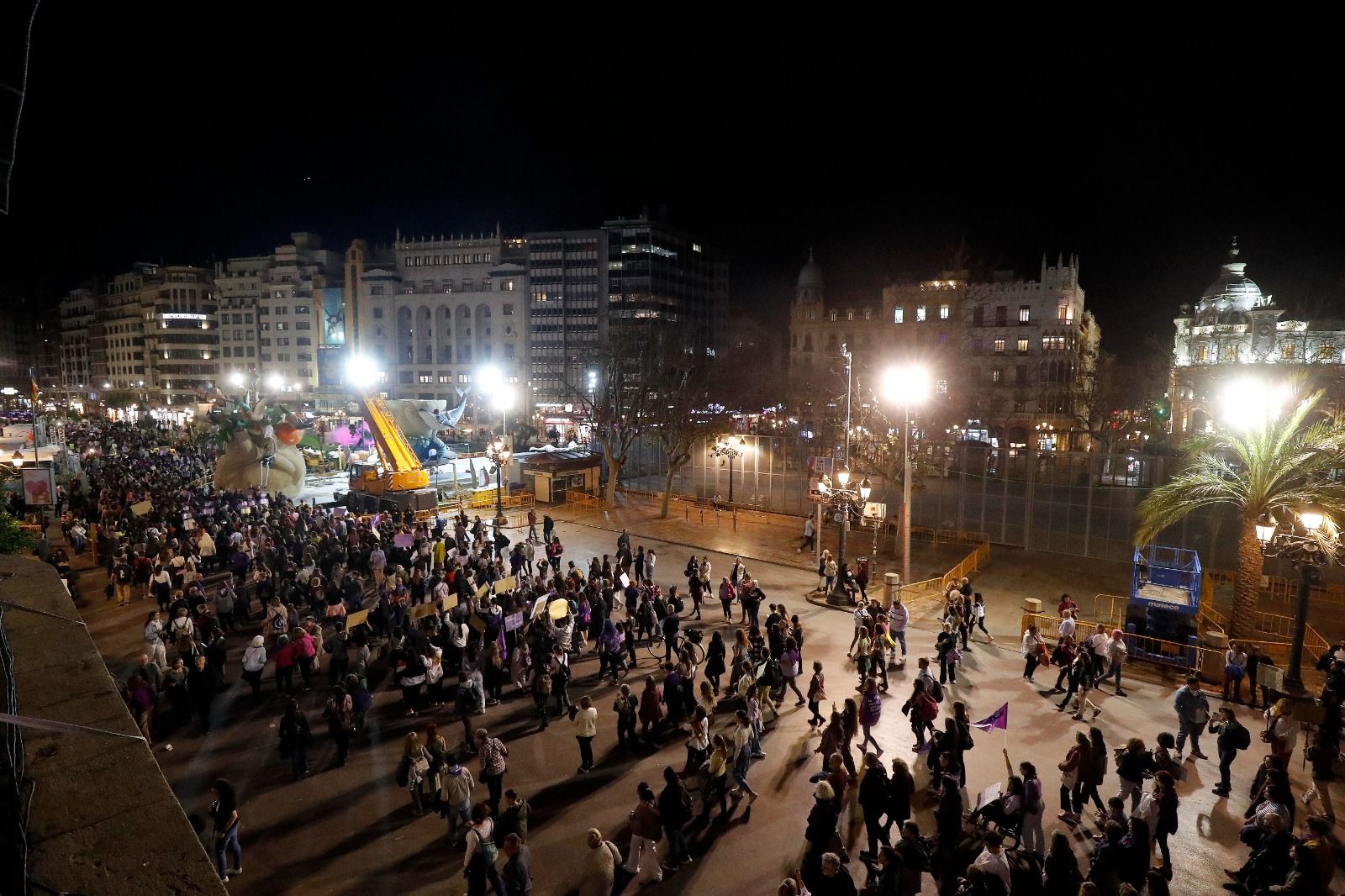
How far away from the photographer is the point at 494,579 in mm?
18641

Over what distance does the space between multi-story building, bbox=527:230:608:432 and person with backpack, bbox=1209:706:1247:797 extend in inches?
3605

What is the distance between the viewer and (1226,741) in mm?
10664

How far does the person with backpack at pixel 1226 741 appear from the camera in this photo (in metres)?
10.6

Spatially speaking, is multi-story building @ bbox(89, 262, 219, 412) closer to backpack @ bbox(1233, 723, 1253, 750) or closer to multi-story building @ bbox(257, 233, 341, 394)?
multi-story building @ bbox(257, 233, 341, 394)

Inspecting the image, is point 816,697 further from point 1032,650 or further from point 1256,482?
point 1256,482

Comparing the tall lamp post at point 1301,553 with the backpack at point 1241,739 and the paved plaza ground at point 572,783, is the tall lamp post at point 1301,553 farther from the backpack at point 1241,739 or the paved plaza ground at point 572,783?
the backpack at point 1241,739

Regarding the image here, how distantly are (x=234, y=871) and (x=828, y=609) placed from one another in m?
14.7

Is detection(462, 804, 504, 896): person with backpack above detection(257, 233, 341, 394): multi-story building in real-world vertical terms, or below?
below

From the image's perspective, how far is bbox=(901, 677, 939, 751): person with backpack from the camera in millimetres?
11312

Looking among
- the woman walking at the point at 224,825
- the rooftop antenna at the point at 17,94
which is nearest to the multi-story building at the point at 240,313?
the woman walking at the point at 224,825

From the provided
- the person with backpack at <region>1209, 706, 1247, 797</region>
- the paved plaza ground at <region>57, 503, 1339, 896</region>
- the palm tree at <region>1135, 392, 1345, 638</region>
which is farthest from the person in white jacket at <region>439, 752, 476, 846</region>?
the palm tree at <region>1135, 392, 1345, 638</region>

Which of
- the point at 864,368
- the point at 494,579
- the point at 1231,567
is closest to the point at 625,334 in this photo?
the point at 494,579

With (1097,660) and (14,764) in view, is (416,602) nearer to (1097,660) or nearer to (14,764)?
(1097,660)

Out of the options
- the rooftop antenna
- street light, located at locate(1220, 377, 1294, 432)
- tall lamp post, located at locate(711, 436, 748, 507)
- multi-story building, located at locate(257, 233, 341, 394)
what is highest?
multi-story building, located at locate(257, 233, 341, 394)
